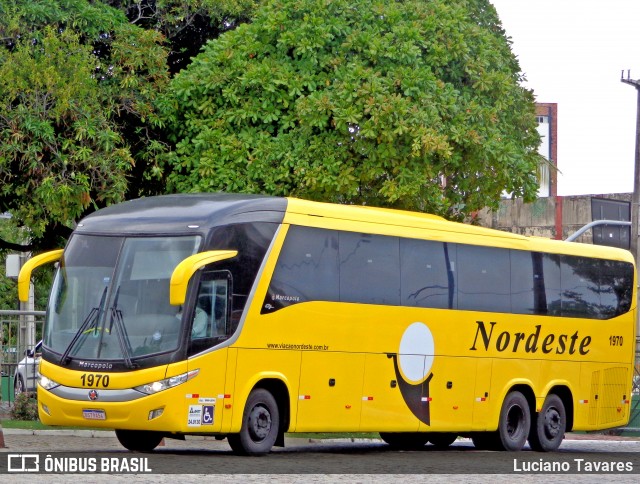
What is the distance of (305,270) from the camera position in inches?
740

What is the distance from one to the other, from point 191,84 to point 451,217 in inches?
242

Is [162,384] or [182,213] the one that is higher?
[182,213]

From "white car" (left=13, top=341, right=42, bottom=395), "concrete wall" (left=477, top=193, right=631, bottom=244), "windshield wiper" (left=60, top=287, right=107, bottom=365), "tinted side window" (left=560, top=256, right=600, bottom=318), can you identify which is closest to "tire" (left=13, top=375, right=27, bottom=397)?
"white car" (left=13, top=341, right=42, bottom=395)

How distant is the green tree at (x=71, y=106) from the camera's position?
2412cm

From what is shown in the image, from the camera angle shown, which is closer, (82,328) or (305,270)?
(82,328)

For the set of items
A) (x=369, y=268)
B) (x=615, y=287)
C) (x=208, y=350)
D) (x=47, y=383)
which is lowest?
(x=47, y=383)

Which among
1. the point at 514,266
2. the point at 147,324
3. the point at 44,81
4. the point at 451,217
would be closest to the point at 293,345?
the point at 147,324

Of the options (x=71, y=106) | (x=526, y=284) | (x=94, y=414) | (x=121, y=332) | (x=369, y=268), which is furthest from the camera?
(x=71, y=106)

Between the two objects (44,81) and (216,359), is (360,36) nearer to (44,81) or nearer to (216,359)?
(44,81)

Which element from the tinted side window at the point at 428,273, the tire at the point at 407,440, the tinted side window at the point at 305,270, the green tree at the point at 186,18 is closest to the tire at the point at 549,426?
the tire at the point at 407,440

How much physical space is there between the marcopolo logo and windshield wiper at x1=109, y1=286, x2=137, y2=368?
689cm

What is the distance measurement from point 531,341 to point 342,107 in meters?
5.26

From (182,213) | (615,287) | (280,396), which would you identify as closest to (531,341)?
(615,287)

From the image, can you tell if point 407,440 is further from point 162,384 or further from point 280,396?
point 162,384
